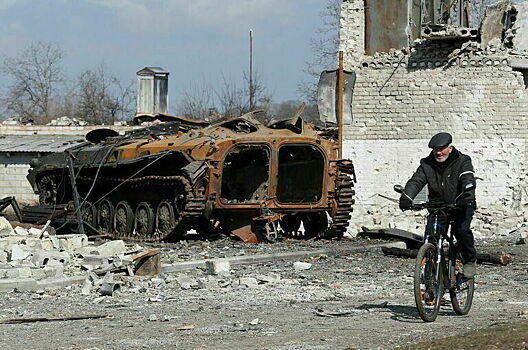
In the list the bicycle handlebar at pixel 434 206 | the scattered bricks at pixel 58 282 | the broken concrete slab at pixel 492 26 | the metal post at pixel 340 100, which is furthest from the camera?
the broken concrete slab at pixel 492 26

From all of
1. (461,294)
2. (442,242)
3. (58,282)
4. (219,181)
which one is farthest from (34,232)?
(442,242)

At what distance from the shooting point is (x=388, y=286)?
12758 millimetres

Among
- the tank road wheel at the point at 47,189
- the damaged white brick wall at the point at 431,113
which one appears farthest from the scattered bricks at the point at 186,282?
the damaged white brick wall at the point at 431,113

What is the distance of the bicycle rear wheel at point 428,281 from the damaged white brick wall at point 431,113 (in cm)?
1723

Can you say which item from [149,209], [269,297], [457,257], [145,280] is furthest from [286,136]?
[457,257]

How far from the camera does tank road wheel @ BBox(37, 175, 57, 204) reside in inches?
1020

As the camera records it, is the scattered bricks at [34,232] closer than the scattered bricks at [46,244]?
No

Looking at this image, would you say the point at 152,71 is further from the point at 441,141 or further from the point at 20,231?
the point at 441,141

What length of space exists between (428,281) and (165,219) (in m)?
11.8

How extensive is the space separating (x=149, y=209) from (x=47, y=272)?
7.61 metres

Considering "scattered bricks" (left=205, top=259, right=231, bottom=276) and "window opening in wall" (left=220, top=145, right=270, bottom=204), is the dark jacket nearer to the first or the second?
"scattered bricks" (left=205, top=259, right=231, bottom=276)

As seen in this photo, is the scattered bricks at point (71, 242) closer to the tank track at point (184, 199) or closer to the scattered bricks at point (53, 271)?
the tank track at point (184, 199)

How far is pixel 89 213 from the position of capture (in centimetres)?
2395

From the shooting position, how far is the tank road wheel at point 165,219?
2037 centimetres
